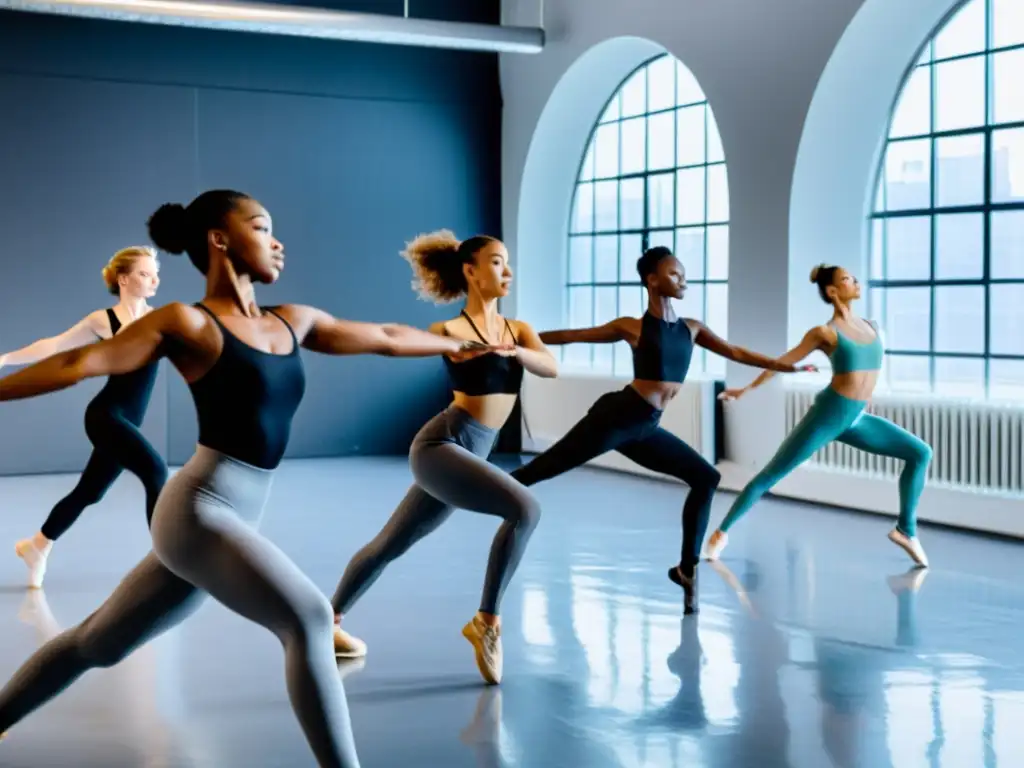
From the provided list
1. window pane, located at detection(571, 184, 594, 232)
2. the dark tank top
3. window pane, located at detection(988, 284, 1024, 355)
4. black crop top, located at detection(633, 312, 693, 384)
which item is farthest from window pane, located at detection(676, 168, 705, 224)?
the dark tank top

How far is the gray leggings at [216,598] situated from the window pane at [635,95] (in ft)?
26.3

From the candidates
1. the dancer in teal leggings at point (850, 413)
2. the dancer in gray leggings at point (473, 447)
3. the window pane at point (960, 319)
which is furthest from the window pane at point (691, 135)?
the dancer in gray leggings at point (473, 447)

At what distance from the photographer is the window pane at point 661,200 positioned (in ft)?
33.2

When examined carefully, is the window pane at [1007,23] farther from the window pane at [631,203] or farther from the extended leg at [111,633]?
the extended leg at [111,633]

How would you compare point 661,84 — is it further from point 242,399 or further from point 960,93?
point 242,399

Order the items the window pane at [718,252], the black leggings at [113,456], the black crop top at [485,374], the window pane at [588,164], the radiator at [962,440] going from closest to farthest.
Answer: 1. the black crop top at [485,374]
2. the black leggings at [113,456]
3. the radiator at [962,440]
4. the window pane at [718,252]
5. the window pane at [588,164]

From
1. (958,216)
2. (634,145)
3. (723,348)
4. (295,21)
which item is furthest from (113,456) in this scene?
(634,145)

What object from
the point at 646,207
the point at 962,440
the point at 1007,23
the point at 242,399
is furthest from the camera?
the point at 646,207

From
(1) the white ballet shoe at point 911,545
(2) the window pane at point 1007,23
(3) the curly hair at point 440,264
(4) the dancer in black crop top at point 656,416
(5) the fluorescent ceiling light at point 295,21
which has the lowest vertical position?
(1) the white ballet shoe at point 911,545

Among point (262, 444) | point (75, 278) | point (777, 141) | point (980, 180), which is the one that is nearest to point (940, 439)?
→ point (980, 180)

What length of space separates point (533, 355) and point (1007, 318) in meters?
4.39

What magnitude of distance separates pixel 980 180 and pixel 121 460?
4.91 meters

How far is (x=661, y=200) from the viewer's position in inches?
404

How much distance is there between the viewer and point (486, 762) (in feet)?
10.9
